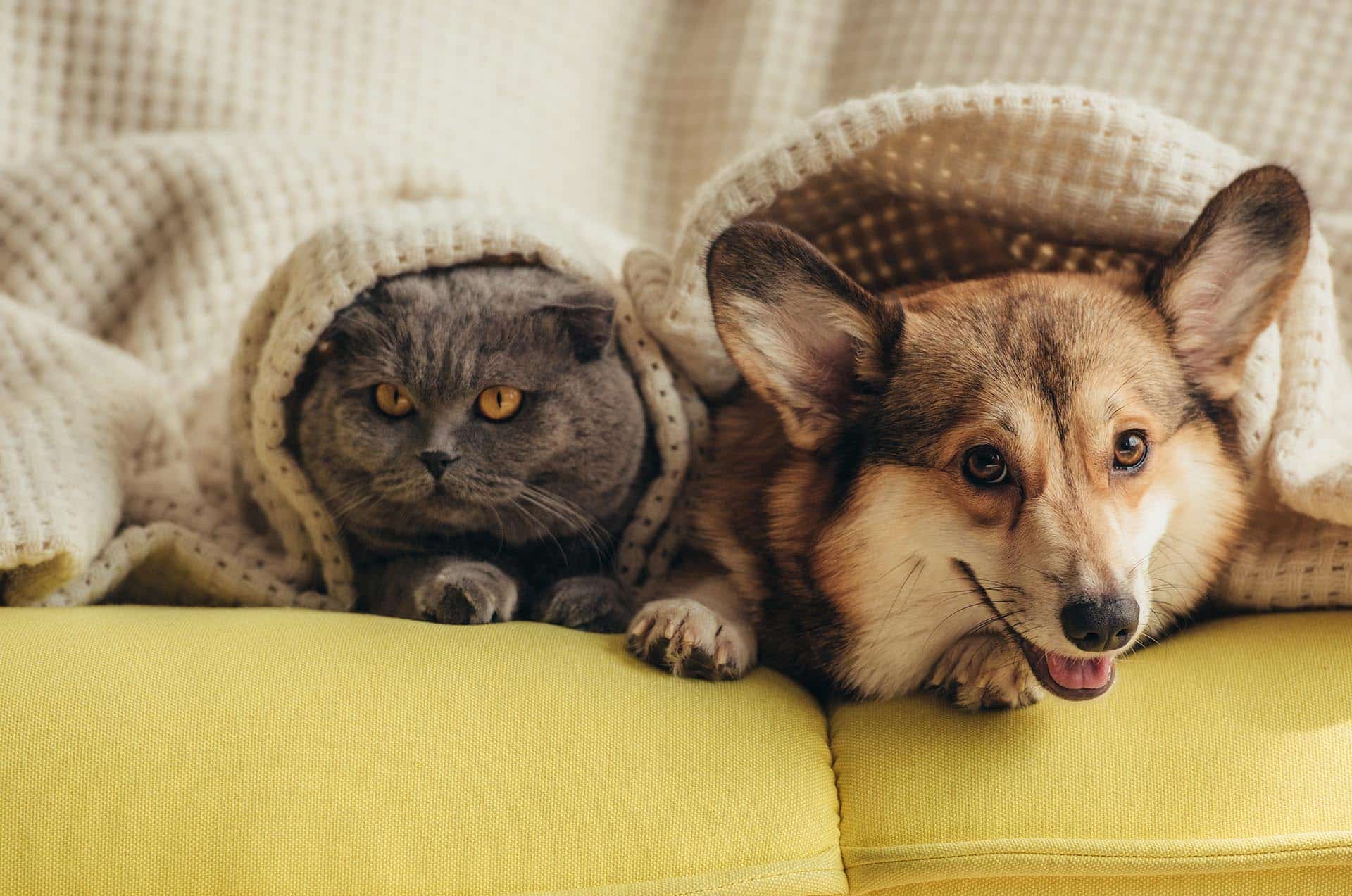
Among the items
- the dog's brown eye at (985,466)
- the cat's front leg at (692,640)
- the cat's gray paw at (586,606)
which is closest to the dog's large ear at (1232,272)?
the dog's brown eye at (985,466)

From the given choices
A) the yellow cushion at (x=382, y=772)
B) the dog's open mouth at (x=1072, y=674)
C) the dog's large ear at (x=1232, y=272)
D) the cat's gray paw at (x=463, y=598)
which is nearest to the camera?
the yellow cushion at (x=382, y=772)

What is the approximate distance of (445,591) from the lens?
1.39 meters

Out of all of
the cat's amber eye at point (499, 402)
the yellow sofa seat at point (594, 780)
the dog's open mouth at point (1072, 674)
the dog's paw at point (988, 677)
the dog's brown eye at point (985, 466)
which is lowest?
the yellow sofa seat at point (594, 780)

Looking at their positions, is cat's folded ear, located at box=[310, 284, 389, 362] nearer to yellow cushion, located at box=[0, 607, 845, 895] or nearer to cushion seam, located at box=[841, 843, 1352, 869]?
yellow cushion, located at box=[0, 607, 845, 895]

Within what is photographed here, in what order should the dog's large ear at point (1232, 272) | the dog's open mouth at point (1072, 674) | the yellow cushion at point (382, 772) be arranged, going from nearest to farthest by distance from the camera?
the yellow cushion at point (382, 772) < the dog's open mouth at point (1072, 674) < the dog's large ear at point (1232, 272)

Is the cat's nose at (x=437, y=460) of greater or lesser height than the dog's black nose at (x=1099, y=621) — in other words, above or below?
below

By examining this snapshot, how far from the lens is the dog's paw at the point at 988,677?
4.01ft

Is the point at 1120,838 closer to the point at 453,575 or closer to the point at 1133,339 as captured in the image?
the point at 1133,339

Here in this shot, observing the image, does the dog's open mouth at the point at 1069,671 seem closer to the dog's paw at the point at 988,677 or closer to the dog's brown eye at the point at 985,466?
the dog's paw at the point at 988,677

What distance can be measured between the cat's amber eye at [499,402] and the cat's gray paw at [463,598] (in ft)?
0.71

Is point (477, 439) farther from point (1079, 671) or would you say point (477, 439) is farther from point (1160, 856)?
point (1160, 856)

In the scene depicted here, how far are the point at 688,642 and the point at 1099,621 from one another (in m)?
0.47

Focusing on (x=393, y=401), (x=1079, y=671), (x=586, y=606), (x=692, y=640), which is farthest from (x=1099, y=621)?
(x=393, y=401)

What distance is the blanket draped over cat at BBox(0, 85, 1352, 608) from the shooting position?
142cm
